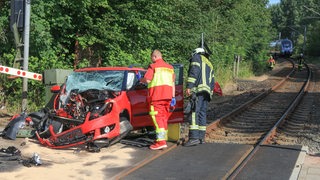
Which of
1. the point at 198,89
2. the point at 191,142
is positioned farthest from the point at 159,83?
the point at 191,142

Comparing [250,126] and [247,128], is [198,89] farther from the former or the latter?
[250,126]

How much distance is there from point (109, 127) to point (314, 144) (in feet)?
13.8

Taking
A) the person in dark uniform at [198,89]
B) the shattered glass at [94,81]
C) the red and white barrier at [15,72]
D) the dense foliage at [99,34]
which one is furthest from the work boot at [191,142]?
the dense foliage at [99,34]

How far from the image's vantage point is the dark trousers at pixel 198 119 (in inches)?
342

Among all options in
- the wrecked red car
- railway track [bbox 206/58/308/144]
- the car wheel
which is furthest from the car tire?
railway track [bbox 206/58/308/144]

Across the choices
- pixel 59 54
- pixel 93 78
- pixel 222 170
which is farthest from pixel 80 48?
pixel 222 170

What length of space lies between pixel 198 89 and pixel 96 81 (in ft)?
6.60

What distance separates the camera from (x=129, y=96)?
28.7ft

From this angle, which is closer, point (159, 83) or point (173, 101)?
point (159, 83)

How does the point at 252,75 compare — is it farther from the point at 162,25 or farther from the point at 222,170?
the point at 222,170

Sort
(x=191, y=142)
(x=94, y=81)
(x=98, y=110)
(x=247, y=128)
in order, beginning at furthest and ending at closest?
(x=247, y=128)
(x=94, y=81)
(x=191, y=142)
(x=98, y=110)

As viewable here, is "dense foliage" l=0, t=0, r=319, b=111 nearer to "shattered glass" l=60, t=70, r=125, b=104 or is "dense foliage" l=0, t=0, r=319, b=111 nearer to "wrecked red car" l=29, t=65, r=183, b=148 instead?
"shattered glass" l=60, t=70, r=125, b=104

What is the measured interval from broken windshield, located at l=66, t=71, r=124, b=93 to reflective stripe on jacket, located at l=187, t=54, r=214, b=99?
138 cm

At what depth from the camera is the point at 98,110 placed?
26.5 ft
